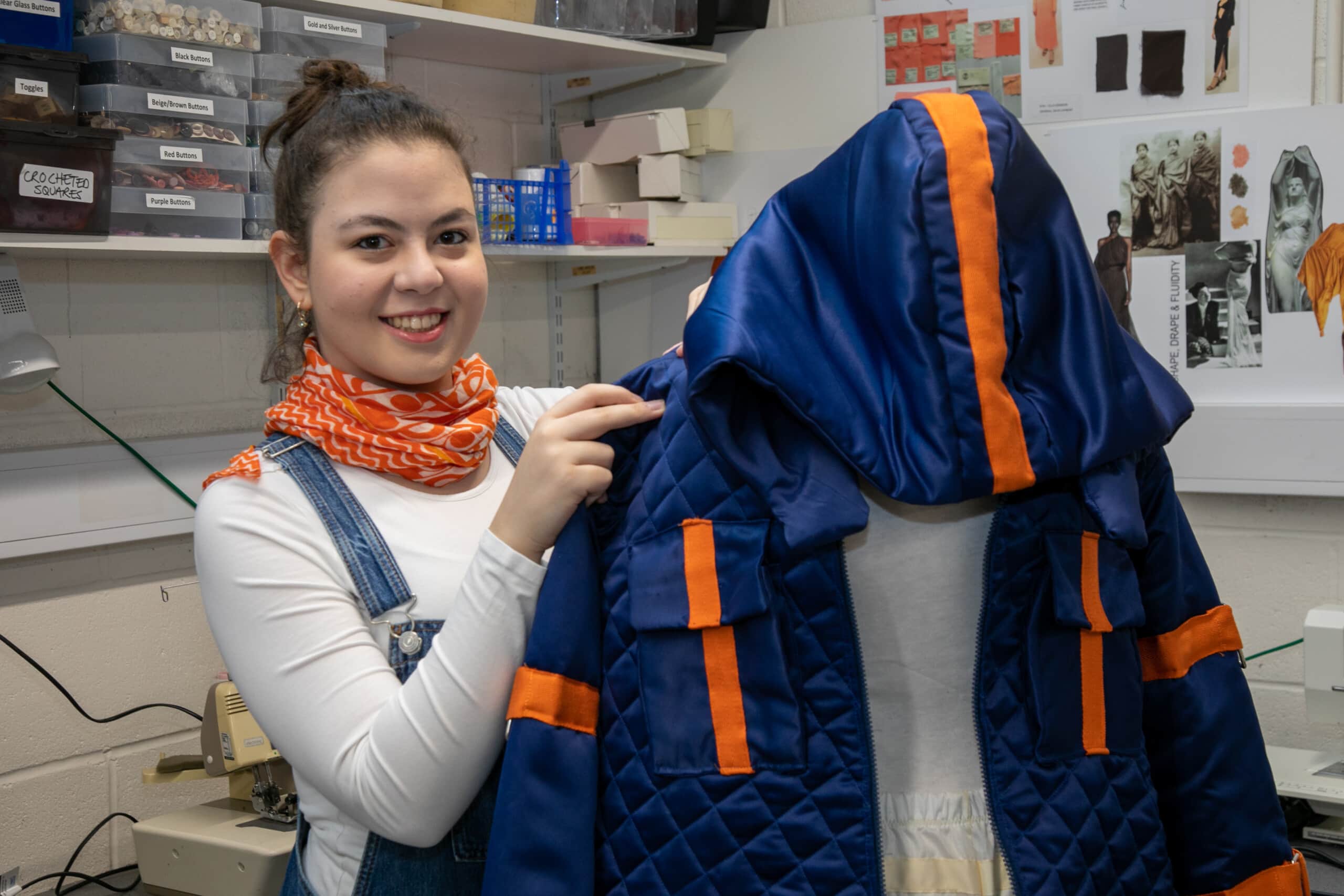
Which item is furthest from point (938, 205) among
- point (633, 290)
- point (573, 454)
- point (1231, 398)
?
point (633, 290)

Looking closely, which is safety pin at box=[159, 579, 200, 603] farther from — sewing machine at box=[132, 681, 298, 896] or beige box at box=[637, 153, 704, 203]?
beige box at box=[637, 153, 704, 203]

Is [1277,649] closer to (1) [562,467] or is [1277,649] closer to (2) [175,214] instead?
(1) [562,467]

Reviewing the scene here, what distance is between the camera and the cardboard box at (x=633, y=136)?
243cm

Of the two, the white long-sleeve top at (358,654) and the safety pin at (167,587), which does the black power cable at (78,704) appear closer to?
the safety pin at (167,587)

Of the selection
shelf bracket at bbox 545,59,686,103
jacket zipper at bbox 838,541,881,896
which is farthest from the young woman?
shelf bracket at bbox 545,59,686,103

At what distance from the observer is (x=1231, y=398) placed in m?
2.08

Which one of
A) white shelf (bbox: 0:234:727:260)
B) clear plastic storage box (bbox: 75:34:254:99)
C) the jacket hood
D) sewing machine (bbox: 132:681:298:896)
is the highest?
clear plastic storage box (bbox: 75:34:254:99)

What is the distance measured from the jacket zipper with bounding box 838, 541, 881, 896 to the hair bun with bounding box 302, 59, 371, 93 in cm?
79

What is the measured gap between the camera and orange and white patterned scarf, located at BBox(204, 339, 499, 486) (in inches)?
46.9

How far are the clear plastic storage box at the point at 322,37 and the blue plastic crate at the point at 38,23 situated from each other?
298 mm

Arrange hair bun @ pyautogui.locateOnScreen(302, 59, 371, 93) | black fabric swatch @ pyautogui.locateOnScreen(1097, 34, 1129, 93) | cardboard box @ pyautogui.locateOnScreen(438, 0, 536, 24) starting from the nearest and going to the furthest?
hair bun @ pyautogui.locateOnScreen(302, 59, 371, 93) → cardboard box @ pyautogui.locateOnScreen(438, 0, 536, 24) → black fabric swatch @ pyautogui.locateOnScreen(1097, 34, 1129, 93)

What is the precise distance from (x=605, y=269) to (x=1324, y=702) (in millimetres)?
1552

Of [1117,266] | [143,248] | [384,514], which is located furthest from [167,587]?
[1117,266]

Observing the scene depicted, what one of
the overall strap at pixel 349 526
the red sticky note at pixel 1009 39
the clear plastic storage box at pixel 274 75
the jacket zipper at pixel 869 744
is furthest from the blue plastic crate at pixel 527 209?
the jacket zipper at pixel 869 744
